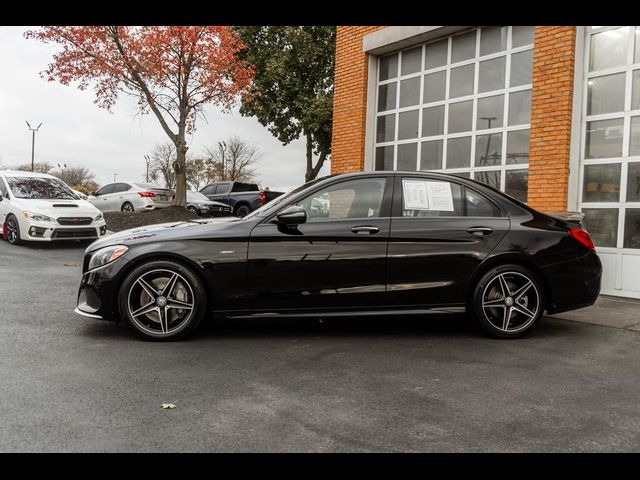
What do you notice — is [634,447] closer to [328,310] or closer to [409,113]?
[328,310]

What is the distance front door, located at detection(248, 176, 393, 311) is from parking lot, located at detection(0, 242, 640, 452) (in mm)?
408

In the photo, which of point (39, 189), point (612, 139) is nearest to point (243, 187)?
point (39, 189)

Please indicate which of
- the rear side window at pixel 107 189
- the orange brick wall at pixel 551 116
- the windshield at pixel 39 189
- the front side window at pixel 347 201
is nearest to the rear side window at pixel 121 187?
the rear side window at pixel 107 189

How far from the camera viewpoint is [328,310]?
17.4 ft

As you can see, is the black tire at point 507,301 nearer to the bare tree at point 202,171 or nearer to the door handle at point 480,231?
the door handle at point 480,231

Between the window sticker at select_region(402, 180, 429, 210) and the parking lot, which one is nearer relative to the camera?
the parking lot

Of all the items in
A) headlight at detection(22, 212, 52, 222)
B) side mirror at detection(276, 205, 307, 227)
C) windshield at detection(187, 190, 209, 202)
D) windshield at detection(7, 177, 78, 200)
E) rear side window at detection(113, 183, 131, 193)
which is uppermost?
rear side window at detection(113, 183, 131, 193)

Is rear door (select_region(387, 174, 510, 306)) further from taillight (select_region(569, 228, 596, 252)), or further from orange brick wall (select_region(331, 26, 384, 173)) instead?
orange brick wall (select_region(331, 26, 384, 173))

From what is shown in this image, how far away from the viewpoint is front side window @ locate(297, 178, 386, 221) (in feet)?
17.8

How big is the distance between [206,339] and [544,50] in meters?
6.66

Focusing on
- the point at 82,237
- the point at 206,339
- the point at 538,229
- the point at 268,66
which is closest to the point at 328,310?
the point at 206,339

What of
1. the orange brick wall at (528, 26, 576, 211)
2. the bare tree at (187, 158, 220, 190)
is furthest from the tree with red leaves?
the bare tree at (187, 158, 220, 190)

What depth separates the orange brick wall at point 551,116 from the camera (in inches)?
332

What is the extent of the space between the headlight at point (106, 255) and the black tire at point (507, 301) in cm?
320
